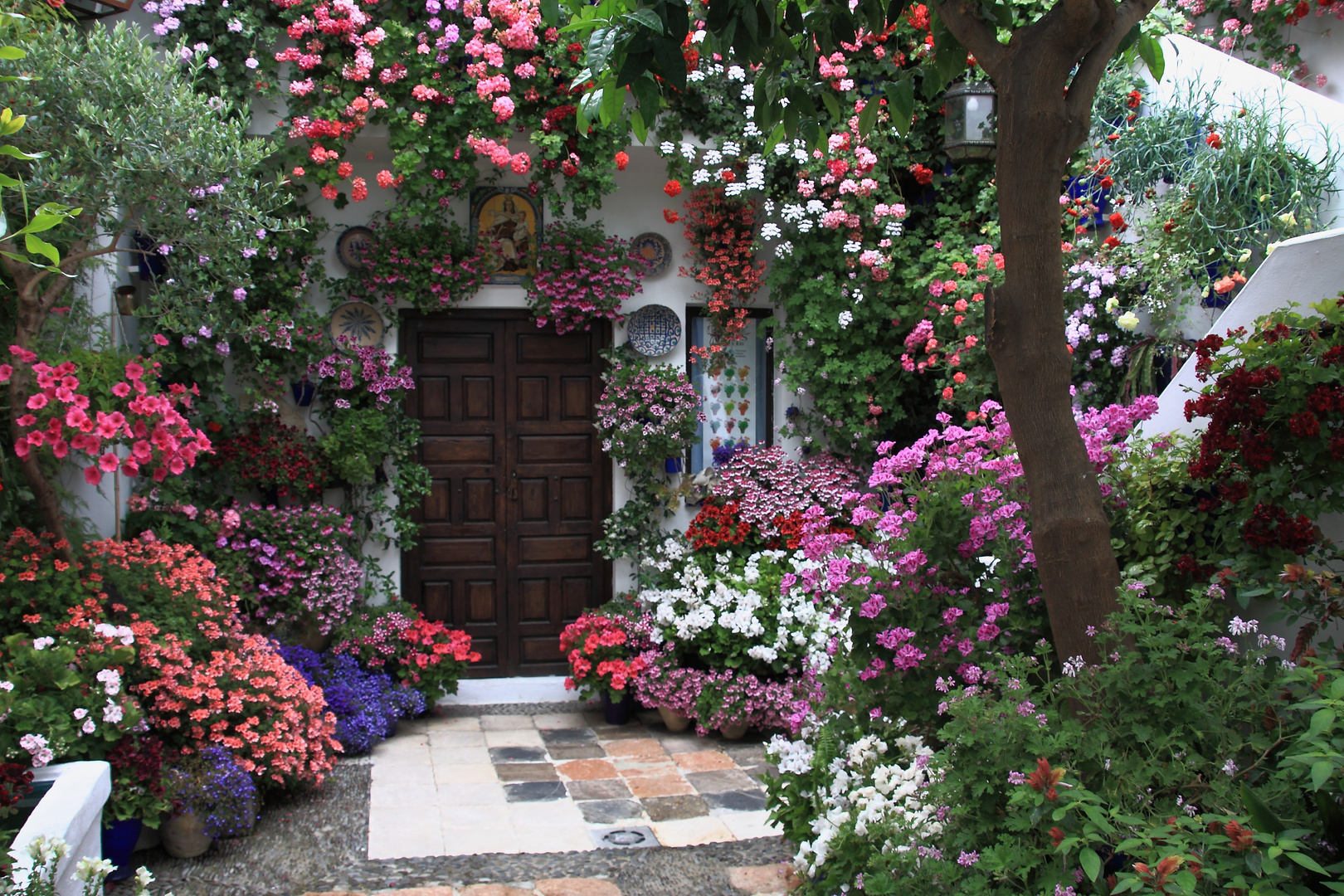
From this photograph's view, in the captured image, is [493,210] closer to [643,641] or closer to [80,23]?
[80,23]

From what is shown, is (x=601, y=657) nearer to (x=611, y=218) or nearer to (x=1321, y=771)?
(x=611, y=218)

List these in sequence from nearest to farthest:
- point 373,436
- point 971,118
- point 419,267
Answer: point 971,118 < point 373,436 < point 419,267

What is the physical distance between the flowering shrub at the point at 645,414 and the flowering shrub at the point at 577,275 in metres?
0.48

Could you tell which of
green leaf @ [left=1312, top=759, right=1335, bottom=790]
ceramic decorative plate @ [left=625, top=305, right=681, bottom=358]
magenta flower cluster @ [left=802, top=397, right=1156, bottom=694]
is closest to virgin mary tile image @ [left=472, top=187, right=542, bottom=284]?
ceramic decorative plate @ [left=625, top=305, right=681, bottom=358]

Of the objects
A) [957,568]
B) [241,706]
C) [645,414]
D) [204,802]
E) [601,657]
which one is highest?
[645,414]

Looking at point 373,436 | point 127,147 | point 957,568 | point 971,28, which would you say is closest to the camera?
point 971,28

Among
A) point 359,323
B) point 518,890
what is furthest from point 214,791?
point 359,323

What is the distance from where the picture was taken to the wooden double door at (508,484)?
6.72 meters

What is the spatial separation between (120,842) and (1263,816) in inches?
150

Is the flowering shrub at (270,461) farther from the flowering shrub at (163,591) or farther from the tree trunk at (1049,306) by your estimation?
the tree trunk at (1049,306)

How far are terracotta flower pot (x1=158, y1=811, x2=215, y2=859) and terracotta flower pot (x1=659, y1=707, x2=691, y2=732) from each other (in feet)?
8.77

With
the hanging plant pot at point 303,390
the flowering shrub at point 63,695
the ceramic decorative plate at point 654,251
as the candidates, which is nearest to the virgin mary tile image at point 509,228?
the ceramic decorative plate at point 654,251

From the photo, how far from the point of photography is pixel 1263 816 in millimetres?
1732

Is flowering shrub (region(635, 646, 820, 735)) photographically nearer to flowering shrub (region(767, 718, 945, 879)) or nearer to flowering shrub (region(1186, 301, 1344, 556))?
flowering shrub (region(767, 718, 945, 879))
